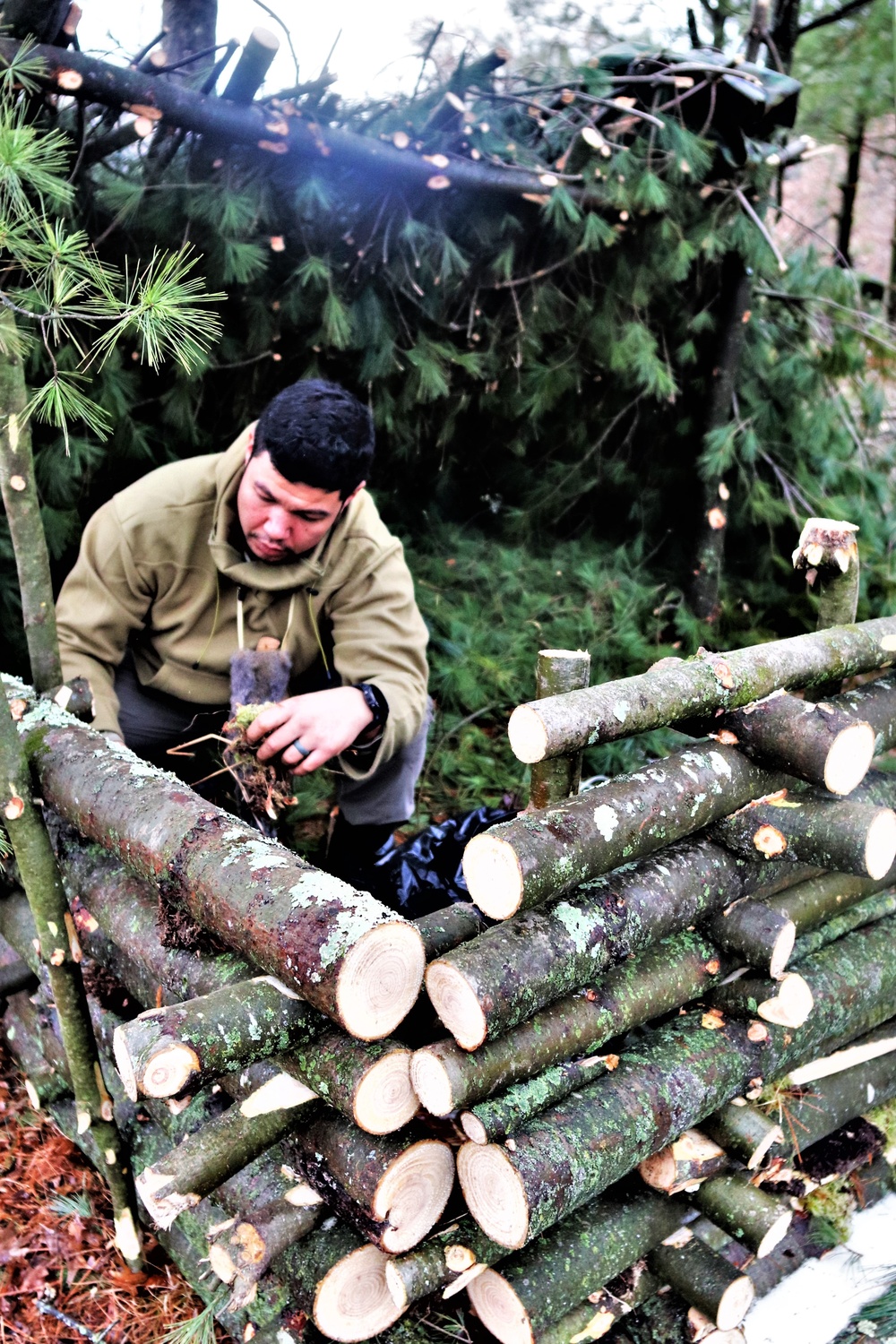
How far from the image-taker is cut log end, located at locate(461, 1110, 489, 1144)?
1.62 m

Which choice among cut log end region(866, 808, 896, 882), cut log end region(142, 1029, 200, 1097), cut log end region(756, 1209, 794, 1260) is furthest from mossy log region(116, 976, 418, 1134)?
cut log end region(866, 808, 896, 882)

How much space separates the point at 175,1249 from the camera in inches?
87.0

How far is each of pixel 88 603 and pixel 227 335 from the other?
1.64 metres

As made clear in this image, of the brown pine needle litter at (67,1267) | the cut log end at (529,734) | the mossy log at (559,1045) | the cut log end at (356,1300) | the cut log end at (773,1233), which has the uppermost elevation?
the cut log end at (529,734)

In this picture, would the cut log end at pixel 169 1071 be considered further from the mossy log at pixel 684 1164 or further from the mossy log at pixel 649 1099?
the mossy log at pixel 684 1164

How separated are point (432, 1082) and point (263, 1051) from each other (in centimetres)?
29

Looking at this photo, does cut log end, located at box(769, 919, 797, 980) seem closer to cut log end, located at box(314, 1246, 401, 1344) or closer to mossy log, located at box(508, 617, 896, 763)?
mossy log, located at box(508, 617, 896, 763)

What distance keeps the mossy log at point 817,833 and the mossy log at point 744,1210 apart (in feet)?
2.37

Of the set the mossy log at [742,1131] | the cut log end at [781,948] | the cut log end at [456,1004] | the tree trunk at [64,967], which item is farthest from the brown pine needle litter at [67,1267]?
the cut log end at [781,948]

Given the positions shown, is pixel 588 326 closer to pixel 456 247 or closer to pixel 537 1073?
pixel 456 247

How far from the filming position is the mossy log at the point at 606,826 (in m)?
1.62

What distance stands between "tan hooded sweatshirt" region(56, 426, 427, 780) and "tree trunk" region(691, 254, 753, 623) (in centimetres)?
234

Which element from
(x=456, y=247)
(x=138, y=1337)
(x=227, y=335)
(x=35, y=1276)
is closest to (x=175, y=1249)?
(x=138, y=1337)

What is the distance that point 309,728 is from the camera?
8.55ft
